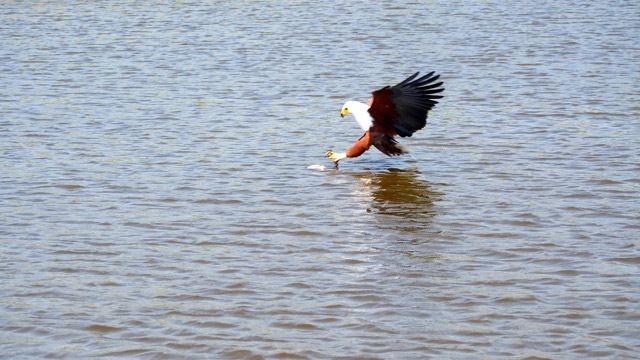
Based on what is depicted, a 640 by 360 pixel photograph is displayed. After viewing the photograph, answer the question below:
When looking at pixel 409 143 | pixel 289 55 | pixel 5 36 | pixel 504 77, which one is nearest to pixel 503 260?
pixel 409 143

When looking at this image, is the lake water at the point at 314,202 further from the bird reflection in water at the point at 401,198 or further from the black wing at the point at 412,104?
the black wing at the point at 412,104

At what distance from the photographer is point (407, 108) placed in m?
8.55

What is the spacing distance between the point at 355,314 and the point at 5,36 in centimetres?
1176

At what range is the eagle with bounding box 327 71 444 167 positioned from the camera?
8477 mm

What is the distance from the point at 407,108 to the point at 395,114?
4.2 inches

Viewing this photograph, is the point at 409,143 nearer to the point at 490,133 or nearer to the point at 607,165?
the point at 490,133

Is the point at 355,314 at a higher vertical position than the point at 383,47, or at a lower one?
higher

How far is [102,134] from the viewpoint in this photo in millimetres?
9727

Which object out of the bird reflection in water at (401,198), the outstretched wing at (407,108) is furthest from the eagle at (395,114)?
the bird reflection in water at (401,198)

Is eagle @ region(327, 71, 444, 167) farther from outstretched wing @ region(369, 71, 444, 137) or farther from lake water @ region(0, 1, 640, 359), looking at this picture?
lake water @ region(0, 1, 640, 359)

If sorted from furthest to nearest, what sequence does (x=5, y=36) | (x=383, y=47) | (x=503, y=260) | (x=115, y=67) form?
(x=5, y=36), (x=383, y=47), (x=115, y=67), (x=503, y=260)

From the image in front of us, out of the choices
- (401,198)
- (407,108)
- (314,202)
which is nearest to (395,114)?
(407,108)

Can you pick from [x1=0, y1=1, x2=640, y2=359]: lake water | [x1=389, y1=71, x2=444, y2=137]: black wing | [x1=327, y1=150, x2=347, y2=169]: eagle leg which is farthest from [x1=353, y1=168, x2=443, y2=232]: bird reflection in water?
[x1=389, y1=71, x2=444, y2=137]: black wing

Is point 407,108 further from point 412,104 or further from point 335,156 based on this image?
point 335,156
